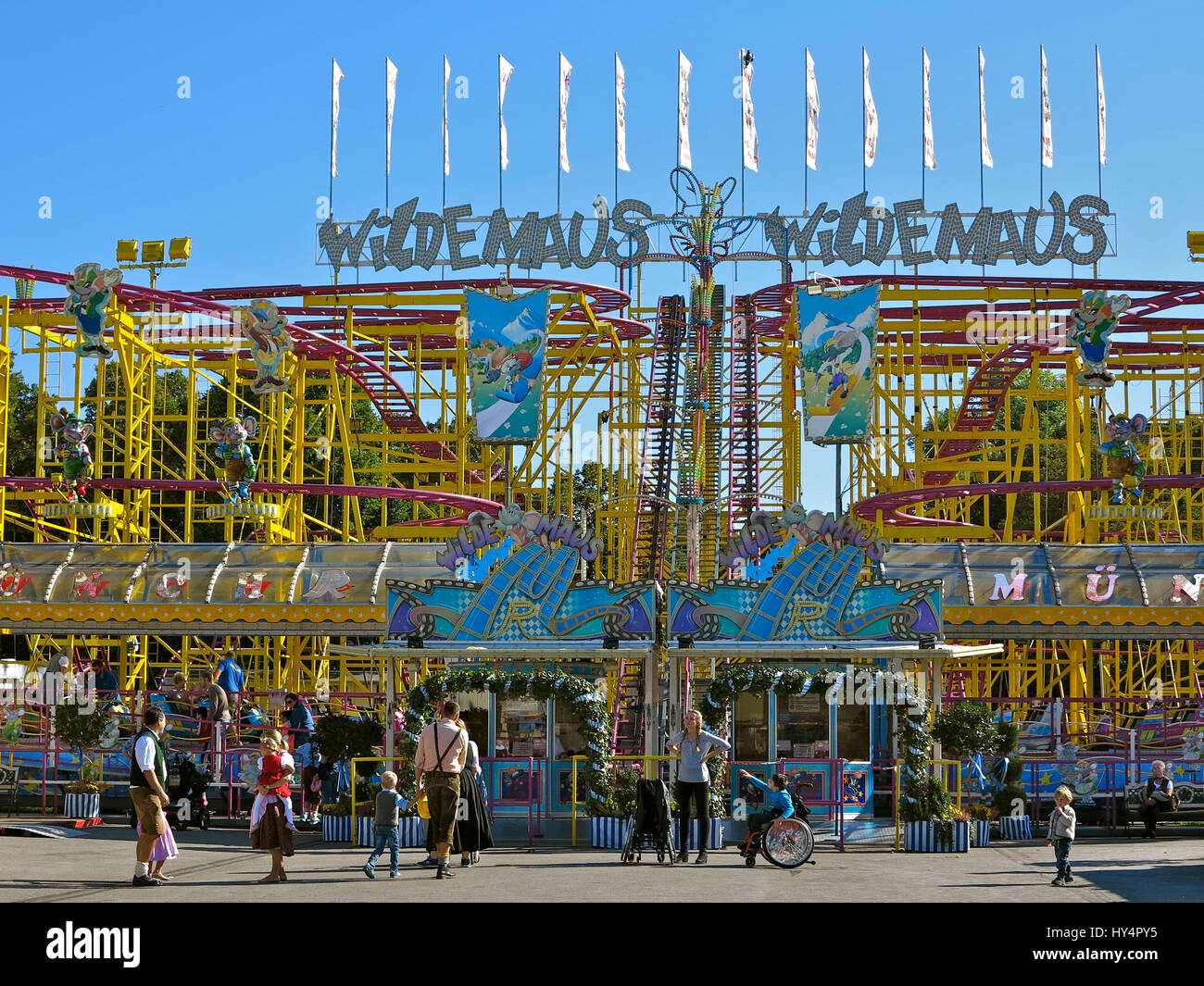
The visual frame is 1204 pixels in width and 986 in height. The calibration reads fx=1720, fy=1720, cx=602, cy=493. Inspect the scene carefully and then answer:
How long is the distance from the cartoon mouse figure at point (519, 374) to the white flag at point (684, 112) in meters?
11.6

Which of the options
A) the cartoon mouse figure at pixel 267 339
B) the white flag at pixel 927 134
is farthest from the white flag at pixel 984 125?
the cartoon mouse figure at pixel 267 339

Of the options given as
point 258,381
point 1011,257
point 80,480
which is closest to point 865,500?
point 1011,257

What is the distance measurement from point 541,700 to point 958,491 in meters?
12.3

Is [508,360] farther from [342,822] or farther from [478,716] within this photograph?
[342,822]

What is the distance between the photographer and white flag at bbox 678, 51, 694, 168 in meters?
39.6

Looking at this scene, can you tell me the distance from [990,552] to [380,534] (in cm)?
1278

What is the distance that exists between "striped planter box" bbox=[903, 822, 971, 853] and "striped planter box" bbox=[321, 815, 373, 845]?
5370 millimetres

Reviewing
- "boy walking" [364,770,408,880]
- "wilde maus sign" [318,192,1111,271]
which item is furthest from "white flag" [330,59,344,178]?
"boy walking" [364,770,408,880]

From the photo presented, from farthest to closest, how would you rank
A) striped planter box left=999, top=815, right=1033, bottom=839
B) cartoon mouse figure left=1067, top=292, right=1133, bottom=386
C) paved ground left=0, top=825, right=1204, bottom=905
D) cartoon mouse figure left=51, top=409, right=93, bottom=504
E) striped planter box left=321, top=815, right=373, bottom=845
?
cartoon mouse figure left=51, top=409, right=93, bottom=504
cartoon mouse figure left=1067, top=292, right=1133, bottom=386
striped planter box left=999, top=815, right=1033, bottom=839
striped planter box left=321, top=815, right=373, bottom=845
paved ground left=0, top=825, right=1204, bottom=905

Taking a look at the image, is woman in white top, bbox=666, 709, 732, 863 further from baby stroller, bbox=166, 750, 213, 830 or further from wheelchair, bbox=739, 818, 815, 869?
baby stroller, bbox=166, 750, 213, 830

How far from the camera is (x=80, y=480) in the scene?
28.5 meters

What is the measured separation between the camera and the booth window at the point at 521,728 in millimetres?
18859

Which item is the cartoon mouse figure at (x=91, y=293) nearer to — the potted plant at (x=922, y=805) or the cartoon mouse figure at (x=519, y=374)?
the cartoon mouse figure at (x=519, y=374)

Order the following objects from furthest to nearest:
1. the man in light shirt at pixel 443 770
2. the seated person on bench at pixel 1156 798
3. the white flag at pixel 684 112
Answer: the white flag at pixel 684 112
the seated person on bench at pixel 1156 798
the man in light shirt at pixel 443 770
